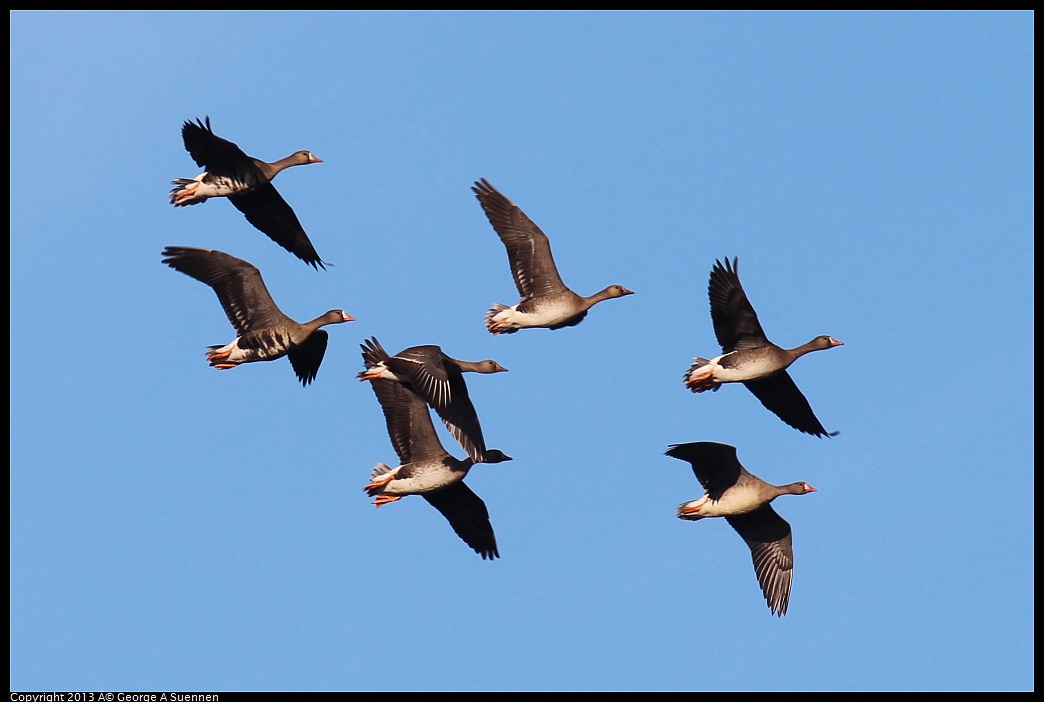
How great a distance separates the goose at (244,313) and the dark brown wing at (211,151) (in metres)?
2.19

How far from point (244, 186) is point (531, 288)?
5324 mm

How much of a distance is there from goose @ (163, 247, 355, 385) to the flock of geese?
16 mm

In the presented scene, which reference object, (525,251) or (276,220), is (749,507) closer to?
(525,251)

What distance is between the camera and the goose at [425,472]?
23.9 metres

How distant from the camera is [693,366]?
24906 millimetres

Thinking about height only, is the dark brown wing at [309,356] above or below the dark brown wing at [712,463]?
above

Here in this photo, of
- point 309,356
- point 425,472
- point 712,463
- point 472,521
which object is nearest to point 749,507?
point 712,463

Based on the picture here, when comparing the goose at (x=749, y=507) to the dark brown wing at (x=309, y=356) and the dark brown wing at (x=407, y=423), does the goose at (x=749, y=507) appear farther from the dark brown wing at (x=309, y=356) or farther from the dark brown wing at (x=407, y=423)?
the dark brown wing at (x=309, y=356)

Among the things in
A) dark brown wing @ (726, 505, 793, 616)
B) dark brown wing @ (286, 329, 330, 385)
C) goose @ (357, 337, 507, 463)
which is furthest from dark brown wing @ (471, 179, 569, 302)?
dark brown wing @ (726, 505, 793, 616)

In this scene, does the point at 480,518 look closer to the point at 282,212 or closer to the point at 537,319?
the point at 537,319

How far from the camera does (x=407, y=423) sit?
2417 cm

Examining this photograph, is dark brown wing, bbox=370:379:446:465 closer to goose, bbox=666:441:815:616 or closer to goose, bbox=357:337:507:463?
goose, bbox=357:337:507:463

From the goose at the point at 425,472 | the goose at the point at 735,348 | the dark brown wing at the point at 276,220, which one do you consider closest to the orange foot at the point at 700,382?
the goose at the point at 735,348

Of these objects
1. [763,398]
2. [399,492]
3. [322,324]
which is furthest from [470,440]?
[763,398]
